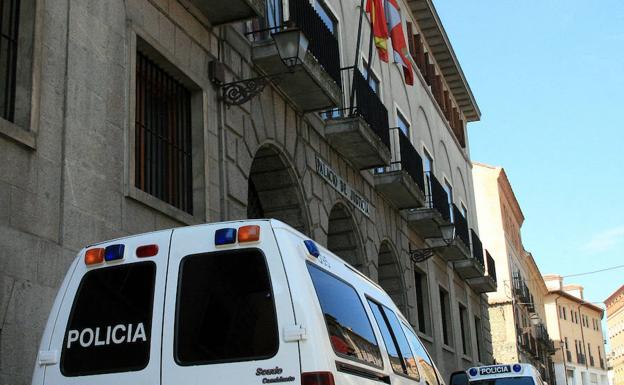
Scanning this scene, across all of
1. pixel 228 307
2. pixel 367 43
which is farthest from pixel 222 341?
pixel 367 43

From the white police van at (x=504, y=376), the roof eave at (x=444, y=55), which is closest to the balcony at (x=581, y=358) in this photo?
the roof eave at (x=444, y=55)

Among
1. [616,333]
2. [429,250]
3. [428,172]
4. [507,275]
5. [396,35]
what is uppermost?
[616,333]

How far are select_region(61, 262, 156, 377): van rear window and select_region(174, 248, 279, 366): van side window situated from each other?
0.22 m

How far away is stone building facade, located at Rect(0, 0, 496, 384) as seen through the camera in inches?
288

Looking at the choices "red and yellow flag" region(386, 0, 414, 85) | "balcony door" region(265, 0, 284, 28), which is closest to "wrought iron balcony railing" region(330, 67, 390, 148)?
"red and yellow flag" region(386, 0, 414, 85)

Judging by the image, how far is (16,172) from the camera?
716 cm

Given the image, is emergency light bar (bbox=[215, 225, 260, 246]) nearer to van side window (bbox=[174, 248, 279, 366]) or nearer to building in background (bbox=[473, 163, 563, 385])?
van side window (bbox=[174, 248, 279, 366])

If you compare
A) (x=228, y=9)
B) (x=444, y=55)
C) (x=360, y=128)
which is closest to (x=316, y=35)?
(x=360, y=128)

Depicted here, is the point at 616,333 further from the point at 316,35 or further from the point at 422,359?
the point at 422,359

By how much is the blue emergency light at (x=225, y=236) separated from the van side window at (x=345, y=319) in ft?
1.51

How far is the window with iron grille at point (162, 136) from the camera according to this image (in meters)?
9.80

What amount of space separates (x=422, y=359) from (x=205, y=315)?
288 cm

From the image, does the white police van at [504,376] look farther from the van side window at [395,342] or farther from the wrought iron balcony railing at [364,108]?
the van side window at [395,342]

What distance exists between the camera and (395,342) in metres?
6.20
